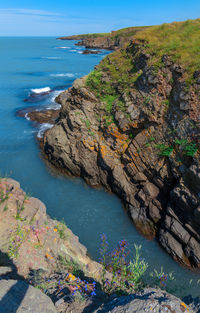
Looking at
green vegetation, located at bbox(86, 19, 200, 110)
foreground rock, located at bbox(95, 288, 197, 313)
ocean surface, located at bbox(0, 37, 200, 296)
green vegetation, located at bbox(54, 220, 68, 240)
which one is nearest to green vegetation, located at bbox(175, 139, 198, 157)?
green vegetation, located at bbox(86, 19, 200, 110)

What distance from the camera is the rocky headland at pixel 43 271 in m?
4.07

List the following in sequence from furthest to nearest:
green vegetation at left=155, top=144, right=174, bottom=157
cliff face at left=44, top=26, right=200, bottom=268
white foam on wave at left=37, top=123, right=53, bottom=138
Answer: white foam on wave at left=37, top=123, right=53, bottom=138, green vegetation at left=155, top=144, right=174, bottom=157, cliff face at left=44, top=26, right=200, bottom=268

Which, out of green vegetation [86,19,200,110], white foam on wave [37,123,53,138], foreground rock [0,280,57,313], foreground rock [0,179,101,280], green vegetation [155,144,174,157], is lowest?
foreground rock [0,179,101,280]

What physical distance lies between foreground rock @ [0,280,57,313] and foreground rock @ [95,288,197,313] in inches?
49.1

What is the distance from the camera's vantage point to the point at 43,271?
6.86 meters

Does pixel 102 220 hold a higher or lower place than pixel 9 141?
lower

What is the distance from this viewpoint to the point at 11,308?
3.88 m

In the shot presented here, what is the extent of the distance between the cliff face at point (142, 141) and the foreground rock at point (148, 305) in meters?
8.42

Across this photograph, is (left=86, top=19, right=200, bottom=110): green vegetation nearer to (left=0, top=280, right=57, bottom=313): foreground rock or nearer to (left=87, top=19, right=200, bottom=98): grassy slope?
(left=87, top=19, right=200, bottom=98): grassy slope

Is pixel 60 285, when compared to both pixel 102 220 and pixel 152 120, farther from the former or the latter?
pixel 152 120

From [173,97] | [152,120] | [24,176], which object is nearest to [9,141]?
[24,176]

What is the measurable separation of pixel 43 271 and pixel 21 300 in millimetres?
2939

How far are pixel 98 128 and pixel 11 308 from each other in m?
15.6

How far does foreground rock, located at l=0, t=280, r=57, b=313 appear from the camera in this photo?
12.9 feet
